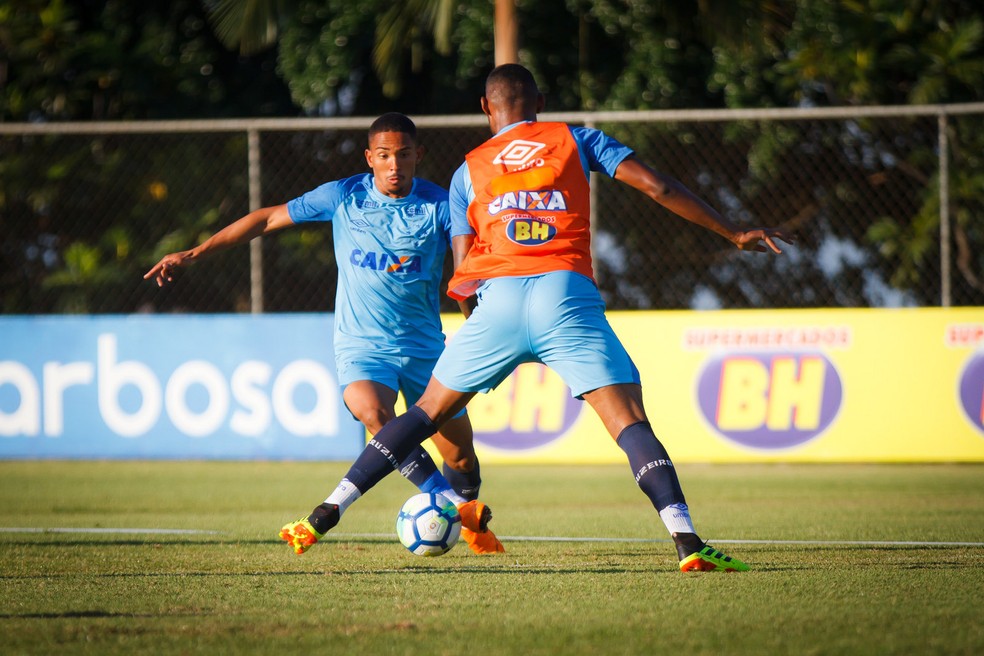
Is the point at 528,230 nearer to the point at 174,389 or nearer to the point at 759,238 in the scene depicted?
the point at 759,238

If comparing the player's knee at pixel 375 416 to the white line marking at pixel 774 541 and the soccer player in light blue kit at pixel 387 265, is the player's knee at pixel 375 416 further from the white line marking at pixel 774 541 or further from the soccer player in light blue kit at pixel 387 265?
the white line marking at pixel 774 541

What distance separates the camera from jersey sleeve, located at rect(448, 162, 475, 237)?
5.65 m

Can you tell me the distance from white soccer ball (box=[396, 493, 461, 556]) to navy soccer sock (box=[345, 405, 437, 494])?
253mm

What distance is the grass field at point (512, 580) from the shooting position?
408cm

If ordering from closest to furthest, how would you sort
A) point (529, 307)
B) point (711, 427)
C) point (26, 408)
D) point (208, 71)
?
1. point (529, 307)
2. point (711, 427)
3. point (26, 408)
4. point (208, 71)

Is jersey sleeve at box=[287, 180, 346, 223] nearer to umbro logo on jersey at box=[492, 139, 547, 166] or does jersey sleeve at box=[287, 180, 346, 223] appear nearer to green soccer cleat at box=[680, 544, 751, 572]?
umbro logo on jersey at box=[492, 139, 547, 166]

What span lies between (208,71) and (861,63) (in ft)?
30.2

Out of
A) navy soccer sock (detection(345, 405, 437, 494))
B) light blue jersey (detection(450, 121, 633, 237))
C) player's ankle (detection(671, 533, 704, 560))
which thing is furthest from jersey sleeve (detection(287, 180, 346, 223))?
player's ankle (detection(671, 533, 704, 560))

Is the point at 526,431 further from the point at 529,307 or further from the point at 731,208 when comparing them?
the point at 529,307

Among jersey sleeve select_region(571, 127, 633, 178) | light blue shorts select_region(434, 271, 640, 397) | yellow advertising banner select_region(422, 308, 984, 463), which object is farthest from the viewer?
yellow advertising banner select_region(422, 308, 984, 463)

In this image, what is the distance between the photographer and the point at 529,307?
5.30 meters

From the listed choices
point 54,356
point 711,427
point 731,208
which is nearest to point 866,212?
point 731,208

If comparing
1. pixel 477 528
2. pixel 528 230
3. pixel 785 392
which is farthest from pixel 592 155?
pixel 785 392

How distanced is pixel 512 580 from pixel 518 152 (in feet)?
5.78
